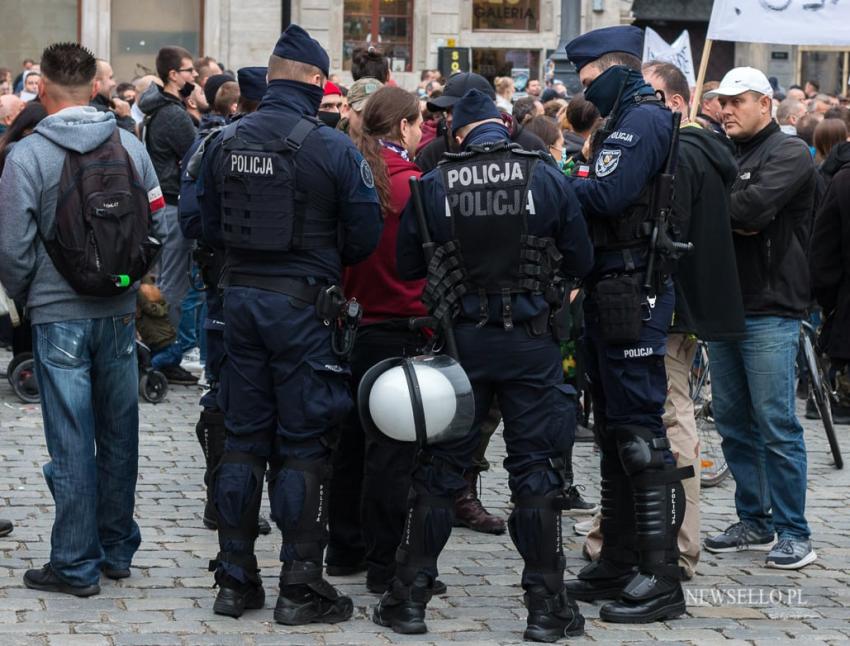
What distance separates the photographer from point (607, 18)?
94.2 feet

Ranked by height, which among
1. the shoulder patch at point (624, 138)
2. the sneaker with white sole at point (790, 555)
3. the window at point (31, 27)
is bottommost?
the sneaker with white sole at point (790, 555)

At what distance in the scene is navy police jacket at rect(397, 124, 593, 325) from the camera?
568cm

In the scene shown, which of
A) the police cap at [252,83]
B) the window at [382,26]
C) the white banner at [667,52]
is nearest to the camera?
the police cap at [252,83]

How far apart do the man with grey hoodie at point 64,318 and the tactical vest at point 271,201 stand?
64 cm

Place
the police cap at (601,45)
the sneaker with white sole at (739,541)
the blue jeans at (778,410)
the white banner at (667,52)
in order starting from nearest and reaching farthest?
the police cap at (601,45), the blue jeans at (778,410), the sneaker with white sole at (739,541), the white banner at (667,52)

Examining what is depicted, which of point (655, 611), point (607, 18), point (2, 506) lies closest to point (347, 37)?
point (607, 18)

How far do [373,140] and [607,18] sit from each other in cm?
2314

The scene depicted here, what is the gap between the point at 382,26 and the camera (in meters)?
28.5

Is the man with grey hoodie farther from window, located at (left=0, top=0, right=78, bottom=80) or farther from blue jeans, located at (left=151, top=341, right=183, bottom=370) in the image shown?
window, located at (left=0, top=0, right=78, bottom=80)

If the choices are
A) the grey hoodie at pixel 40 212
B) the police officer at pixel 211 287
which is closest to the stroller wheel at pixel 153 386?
the police officer at pixel 211 287

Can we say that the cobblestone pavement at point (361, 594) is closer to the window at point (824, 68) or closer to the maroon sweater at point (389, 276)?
the maroon sweater at point (389, 276)

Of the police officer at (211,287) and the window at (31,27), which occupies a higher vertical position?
the window at (31,27)

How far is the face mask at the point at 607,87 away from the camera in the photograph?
6180 mm

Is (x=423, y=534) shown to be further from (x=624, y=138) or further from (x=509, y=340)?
(x=624, y=138)
